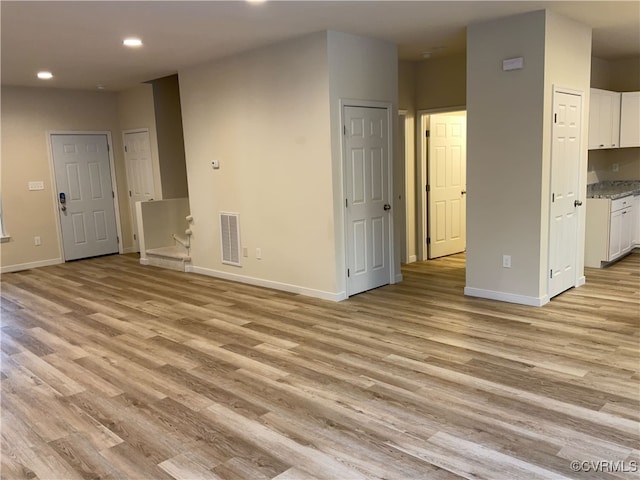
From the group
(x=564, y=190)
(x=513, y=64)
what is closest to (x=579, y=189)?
(x=564, y=190)

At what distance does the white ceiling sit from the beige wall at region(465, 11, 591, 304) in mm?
227

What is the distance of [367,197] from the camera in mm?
5469

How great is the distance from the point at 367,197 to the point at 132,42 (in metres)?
2.83

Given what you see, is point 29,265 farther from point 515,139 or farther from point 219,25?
point 515,139

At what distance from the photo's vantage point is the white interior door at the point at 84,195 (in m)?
8.04

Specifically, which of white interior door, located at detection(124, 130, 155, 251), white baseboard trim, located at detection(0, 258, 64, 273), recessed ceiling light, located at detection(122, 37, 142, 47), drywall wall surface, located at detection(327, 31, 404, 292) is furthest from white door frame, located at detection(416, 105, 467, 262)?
white baseboard trim, located at detection(0, 258, 64, 273)

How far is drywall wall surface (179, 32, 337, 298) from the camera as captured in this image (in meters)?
5.13

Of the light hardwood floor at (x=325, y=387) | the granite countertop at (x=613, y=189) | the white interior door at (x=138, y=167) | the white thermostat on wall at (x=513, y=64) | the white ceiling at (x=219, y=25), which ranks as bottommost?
the light hardwood floor at (x=325, y=387)

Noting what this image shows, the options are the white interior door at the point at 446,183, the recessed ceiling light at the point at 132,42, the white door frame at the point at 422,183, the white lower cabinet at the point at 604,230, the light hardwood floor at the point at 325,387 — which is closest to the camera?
the light hardwood floor at the point at 325,387

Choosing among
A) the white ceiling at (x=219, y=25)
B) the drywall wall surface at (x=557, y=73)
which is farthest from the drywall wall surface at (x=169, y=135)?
the drywall wall surface at (x=557, y=73)

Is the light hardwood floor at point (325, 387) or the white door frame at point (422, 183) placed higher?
the white door frame at point (422, 183)

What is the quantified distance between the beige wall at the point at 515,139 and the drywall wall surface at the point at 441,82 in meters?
1.64

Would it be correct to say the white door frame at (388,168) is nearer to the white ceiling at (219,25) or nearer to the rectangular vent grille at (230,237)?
the white ceiling at (219,25)

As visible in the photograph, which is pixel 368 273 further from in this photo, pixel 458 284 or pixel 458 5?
pixel 458 5
